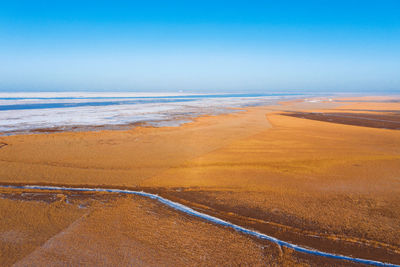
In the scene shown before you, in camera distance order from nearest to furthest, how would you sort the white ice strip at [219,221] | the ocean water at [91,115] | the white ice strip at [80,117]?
the white ice strip at [219,221] → the ocean water at [91,115] → the white ice strip at [80,117]

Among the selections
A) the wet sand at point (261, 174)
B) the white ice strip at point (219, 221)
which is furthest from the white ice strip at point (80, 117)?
the white ice strip at point (219, 221)

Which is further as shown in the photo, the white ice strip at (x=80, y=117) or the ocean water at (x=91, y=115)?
the white ice strip at (x=80, y=117)

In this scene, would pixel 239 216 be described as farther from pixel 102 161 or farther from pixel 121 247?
pixel 102 161

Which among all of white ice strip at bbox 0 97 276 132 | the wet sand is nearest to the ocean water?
white ice strip at bbox 0 97 276 132

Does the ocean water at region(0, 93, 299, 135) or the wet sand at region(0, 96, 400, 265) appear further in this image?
the ocean water at region(0, 93, 299, 135)

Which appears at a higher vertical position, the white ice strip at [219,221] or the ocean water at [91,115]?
the ocean water at [91,115]

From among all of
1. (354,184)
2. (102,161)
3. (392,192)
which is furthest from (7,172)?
(392,192)

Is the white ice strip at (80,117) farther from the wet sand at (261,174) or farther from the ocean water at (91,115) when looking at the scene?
the wet sand at (261,174)

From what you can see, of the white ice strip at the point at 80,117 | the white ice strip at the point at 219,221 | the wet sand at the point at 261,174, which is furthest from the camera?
the white ice strip at the point at 80,117

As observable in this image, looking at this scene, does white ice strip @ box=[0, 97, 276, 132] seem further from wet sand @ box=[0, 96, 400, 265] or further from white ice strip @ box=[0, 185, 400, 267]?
white ice strip @ box=[0, 185, 400, 267]

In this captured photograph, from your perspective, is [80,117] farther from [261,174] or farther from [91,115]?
[261,174]
